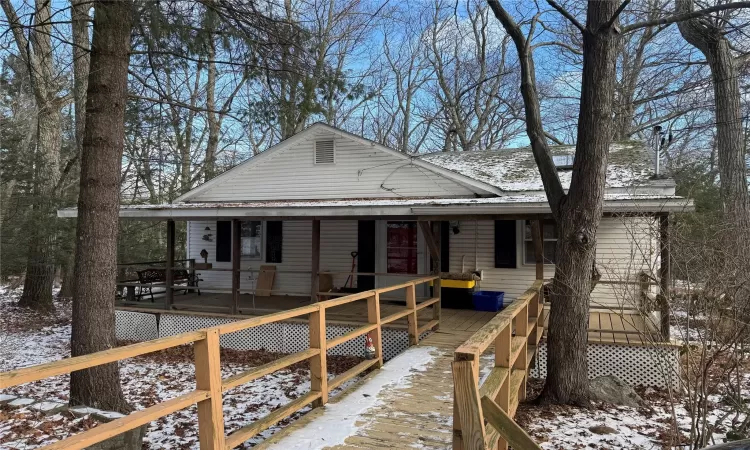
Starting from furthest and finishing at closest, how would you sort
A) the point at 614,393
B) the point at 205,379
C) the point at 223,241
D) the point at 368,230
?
the point at 223,241 < the point at 368,230 < the point at 614,393 < the point at 205,379

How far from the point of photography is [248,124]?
8930mm

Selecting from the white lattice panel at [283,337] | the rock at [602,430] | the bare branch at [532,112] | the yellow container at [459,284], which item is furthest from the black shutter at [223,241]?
the rock at [602,430]

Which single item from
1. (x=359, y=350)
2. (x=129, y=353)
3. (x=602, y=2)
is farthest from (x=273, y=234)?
(x=129, y=353)

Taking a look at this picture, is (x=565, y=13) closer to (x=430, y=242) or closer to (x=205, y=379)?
(x=430, y=242)

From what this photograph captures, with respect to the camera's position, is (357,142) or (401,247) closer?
(401,247)

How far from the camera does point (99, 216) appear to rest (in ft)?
20.6

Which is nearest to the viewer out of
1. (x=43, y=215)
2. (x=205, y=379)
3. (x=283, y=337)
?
(x=205, y=379)

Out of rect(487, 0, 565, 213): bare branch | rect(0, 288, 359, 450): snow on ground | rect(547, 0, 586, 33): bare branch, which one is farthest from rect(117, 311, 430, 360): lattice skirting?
rect(547, 0, 586, 33): bare branch

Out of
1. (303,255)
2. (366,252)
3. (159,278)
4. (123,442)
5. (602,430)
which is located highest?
(366,252)

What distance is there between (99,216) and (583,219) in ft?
20.5

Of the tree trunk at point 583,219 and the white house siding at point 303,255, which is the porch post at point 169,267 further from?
the tree trunk at point 583,219

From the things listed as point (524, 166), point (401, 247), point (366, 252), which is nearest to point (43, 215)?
point (366, 252)

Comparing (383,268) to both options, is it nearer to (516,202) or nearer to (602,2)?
(516,202)

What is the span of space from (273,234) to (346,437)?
9.69 meters
